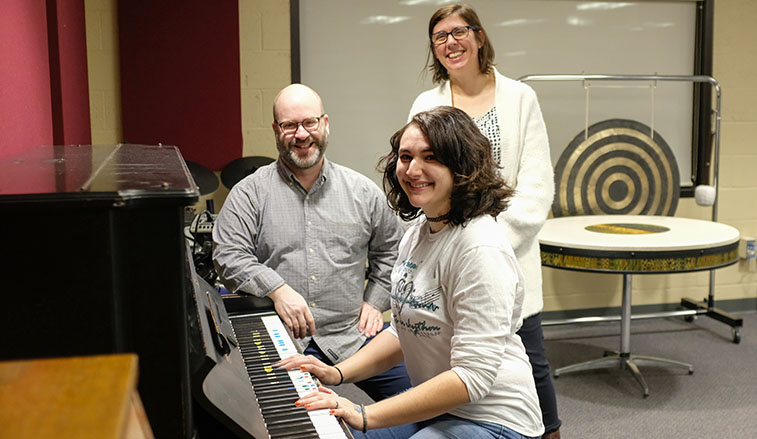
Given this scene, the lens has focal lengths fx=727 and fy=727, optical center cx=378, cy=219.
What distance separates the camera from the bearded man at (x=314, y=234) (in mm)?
2086

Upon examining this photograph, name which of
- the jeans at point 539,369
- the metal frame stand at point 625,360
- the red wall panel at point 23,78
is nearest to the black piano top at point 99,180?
the red wall panel at point 23,78

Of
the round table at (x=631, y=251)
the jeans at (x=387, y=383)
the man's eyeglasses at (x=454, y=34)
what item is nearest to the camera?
the jeans at (x=387, y=383)

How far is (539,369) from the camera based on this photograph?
227cm

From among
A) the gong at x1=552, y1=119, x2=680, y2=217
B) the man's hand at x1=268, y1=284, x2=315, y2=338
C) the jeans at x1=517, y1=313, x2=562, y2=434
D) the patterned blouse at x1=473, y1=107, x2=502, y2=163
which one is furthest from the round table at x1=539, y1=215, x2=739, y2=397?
the man's hand at x1=268, y1=284, x2=315, y2=338

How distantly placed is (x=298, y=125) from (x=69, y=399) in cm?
181

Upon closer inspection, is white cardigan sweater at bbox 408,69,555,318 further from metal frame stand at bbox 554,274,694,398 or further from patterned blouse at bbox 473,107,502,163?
metal frame stand at bbox 554,274,694,398

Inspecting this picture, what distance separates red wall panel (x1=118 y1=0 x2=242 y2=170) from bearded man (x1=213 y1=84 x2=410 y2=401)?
1391 mm

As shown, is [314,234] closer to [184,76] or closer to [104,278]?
[104,278]

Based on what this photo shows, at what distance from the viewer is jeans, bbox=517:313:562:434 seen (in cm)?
225

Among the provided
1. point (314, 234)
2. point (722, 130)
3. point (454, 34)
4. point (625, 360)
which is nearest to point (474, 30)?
point (454, 34)

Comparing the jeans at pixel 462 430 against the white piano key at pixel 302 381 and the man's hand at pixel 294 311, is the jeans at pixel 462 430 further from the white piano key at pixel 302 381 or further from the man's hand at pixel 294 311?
the man's hand at pixel 294 311

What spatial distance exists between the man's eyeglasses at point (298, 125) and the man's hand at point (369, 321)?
55 centimetres

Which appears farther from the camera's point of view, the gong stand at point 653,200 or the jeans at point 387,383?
the gong stand at point 653,200

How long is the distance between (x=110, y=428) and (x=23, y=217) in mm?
517
